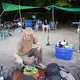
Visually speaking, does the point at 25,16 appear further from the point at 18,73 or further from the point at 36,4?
the point at 18,73

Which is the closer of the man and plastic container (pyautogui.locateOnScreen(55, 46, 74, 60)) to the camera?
the man

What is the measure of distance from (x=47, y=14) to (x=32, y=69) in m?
10.1

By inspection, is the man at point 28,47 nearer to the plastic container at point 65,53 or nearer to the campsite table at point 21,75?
the campsite table at point 21,75

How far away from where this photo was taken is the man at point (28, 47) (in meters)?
3.41

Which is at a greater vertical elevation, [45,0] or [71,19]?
[45,0]

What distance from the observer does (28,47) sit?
3.53m

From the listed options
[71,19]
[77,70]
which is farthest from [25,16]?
[77,70]

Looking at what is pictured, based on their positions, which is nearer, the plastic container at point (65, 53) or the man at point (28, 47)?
the man at point (28, 47)

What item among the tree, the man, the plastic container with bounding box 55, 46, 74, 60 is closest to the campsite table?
the man

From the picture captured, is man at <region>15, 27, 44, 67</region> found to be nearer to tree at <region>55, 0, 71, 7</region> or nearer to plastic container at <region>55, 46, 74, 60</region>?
plastic container at <region>55, 46, 74, 60</region>

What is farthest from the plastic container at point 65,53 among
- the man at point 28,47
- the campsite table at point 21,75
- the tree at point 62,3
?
the tree at point 62,3

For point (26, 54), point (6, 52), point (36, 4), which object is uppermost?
point (36, 4)

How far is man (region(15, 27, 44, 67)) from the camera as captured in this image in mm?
3412

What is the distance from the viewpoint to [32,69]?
307 cm
